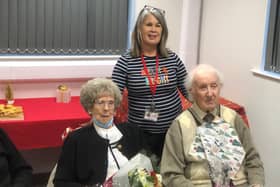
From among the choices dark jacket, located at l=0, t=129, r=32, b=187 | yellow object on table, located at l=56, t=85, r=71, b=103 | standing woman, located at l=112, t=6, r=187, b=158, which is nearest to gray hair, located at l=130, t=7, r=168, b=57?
standing woman, located at l=112, t=6, r=187, b=158

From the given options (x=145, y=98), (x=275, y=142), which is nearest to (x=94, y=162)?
(x=145, y=98)

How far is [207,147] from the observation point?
2.21m

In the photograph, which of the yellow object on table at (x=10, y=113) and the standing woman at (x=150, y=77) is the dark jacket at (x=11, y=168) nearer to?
the standing woman at (x=150, y=77)

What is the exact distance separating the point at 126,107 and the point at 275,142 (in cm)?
116

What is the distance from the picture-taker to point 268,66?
3.22 metres

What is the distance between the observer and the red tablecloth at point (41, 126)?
10.0ft

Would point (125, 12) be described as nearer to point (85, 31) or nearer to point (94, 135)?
point (85, 31)

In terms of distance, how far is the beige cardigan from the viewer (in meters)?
2.17

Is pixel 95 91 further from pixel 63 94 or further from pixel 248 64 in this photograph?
pixel 248 64

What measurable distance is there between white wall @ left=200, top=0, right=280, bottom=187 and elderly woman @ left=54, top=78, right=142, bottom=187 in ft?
4.63

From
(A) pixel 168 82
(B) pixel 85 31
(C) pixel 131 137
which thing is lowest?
(C) pixel 131 137

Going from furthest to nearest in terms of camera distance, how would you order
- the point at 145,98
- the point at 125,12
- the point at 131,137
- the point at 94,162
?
the point at 125,12, the point at 145,98, the point at 131,137, the point at 94,162

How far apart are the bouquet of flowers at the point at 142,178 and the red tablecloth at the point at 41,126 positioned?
3.94 feet

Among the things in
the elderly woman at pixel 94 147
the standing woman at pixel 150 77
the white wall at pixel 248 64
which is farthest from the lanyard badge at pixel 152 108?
the white wall at pixel 248 64
